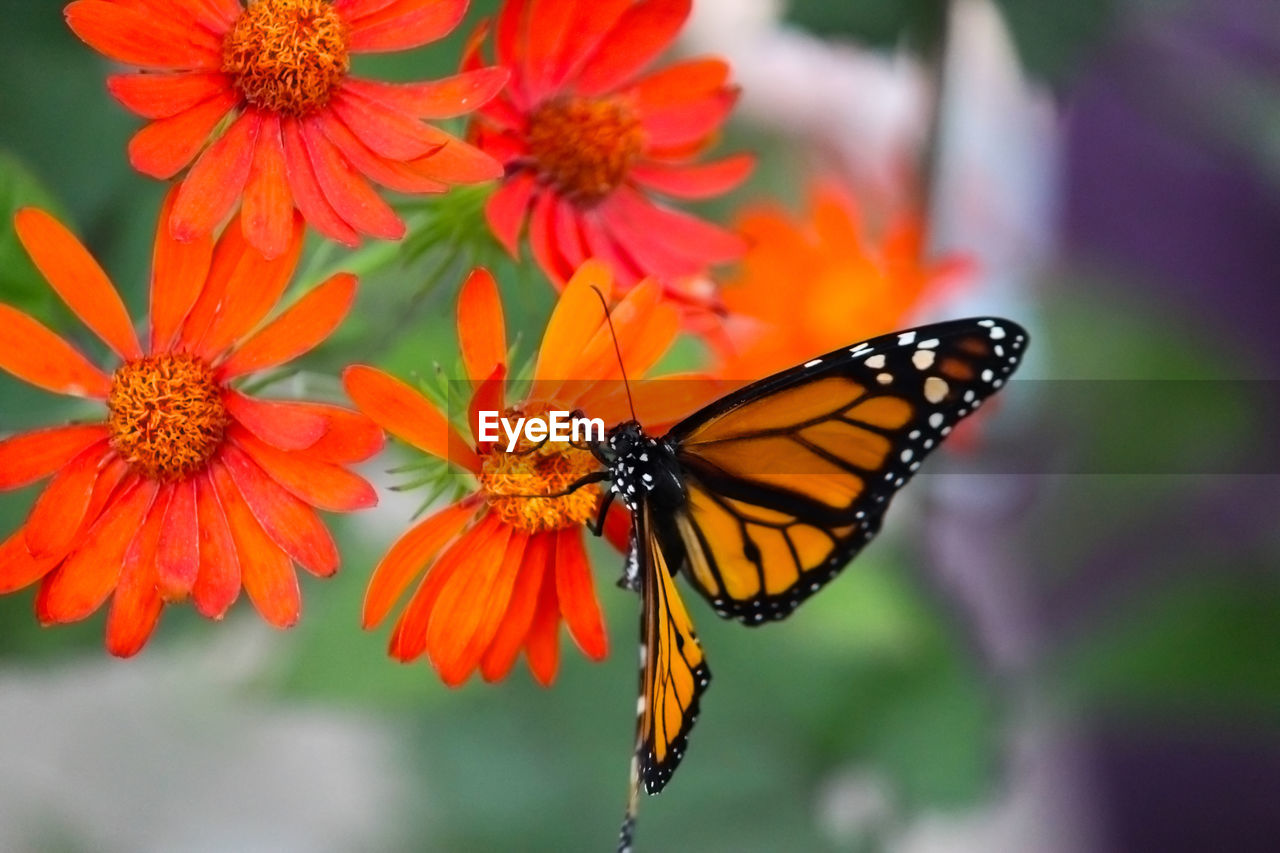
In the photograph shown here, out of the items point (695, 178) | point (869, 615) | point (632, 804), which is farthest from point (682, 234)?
point (869, 615)

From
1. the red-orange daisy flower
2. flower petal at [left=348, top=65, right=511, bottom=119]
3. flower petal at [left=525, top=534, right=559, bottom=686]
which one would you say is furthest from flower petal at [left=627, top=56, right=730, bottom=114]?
flower petal at [left=525, top=534, right=559, bottom=686]

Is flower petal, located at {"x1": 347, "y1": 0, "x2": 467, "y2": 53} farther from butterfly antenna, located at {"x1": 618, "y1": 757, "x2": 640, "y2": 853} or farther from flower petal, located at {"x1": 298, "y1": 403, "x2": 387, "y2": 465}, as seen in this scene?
butterfly antenna, located at {"x1": 618, "y1": 757, "x2": 640, "y2": 853}

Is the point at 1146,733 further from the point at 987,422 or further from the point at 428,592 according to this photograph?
the point at 428,592

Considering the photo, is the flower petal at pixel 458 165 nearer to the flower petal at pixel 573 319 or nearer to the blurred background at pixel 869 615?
the flower petal at pixel 573 319

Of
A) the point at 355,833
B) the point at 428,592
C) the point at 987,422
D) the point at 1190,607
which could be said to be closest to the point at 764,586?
the point at 428,592

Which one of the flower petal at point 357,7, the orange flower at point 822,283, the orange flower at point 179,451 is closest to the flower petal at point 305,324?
the orange flower at point 179,451

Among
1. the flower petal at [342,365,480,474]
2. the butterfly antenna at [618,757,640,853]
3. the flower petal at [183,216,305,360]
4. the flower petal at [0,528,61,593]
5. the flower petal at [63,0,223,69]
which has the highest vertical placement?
the flower petal at [63,0,223,69]
